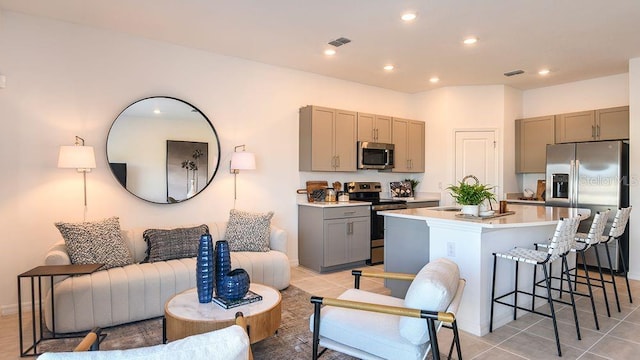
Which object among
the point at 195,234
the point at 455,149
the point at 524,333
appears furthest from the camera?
the point at 455,149

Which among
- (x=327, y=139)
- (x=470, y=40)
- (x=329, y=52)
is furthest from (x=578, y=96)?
(x=329, y=52)

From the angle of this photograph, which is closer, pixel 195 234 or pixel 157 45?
pixel 195 234

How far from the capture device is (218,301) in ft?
8.17

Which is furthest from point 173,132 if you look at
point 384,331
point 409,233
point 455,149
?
point 455,149

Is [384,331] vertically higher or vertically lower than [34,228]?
lower

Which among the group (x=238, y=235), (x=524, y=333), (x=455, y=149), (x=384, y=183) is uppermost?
(x=455, y=149)

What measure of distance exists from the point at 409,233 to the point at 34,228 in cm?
356

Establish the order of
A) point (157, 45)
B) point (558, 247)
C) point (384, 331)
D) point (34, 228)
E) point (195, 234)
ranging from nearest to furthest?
point (384, 331), point (558, 247), point (34, 228), point (195, 234), point (157, 45)

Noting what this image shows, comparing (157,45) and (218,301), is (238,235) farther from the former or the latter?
(157,45)

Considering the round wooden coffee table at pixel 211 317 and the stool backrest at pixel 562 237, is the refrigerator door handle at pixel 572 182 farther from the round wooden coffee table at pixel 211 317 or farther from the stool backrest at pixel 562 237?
the round wooden coffee table at pixel 211 317

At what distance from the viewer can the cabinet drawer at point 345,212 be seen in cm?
476

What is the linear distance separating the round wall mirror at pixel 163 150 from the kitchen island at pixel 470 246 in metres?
2.27

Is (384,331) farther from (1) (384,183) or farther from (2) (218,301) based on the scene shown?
(1) (384,183)

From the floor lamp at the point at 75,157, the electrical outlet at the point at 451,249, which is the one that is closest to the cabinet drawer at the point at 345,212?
the electrical outlet at the point at 451,249
